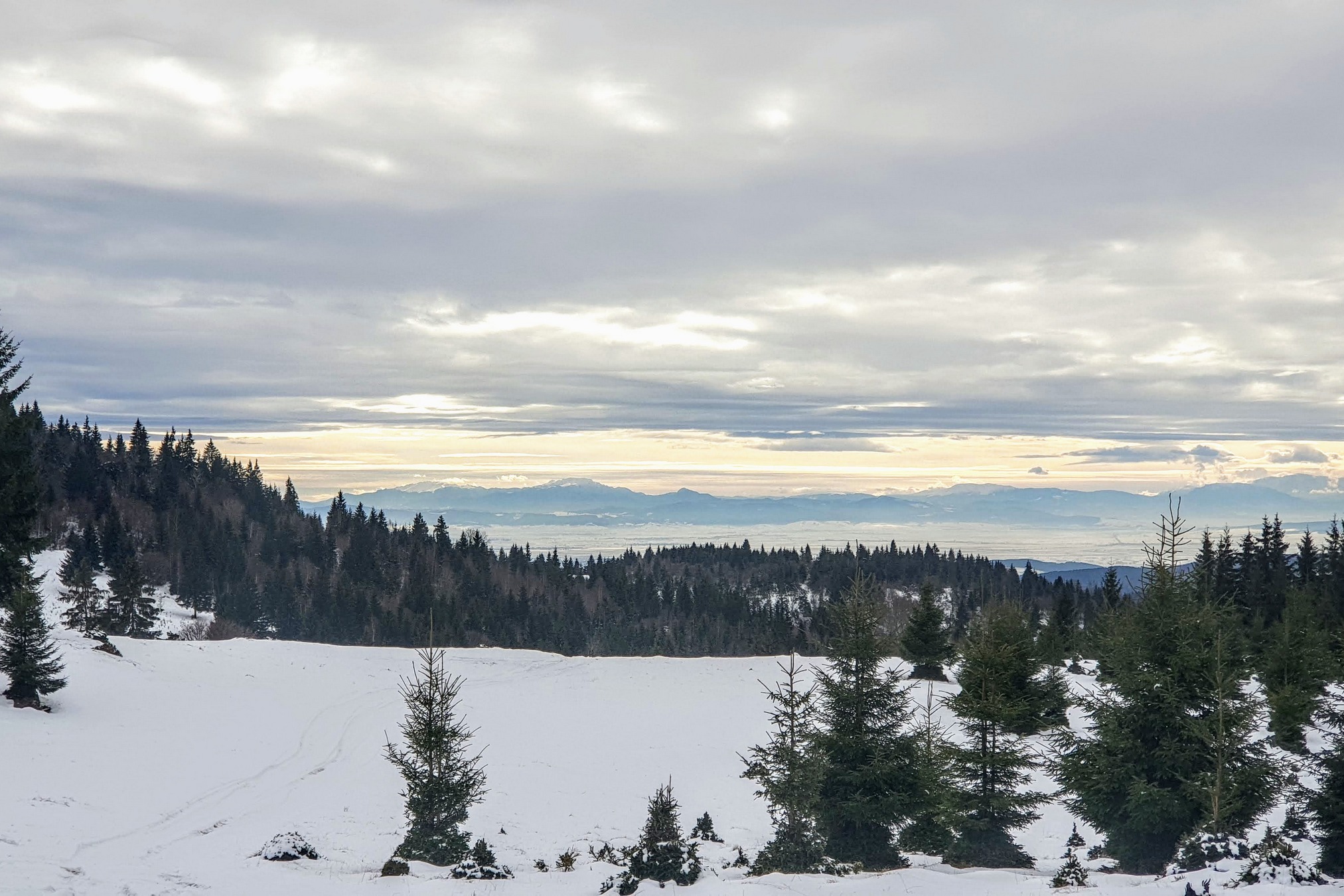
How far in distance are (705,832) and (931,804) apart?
346 inches

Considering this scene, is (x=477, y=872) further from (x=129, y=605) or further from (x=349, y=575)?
(x=349, y=575)

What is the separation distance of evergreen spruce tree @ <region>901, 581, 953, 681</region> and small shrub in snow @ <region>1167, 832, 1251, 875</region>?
32.7 m

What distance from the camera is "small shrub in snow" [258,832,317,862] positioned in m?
18.2

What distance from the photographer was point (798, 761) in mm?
17875

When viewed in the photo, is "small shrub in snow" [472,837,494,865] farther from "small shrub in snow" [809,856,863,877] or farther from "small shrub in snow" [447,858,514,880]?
"small shrub in snow" [809,856,863,877]

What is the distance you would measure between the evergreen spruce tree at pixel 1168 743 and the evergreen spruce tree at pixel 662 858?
9134mm

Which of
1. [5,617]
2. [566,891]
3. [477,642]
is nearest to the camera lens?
[566,891]

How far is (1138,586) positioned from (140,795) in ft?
91.9

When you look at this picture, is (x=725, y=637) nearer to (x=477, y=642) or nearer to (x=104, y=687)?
(x=477, y=642)

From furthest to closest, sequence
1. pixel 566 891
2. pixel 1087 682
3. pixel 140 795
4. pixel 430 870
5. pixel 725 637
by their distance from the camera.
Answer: pixel 725 637 → pixel 1087 682 → pixel 140 795 → pixel 430 870 → pixel 566 891

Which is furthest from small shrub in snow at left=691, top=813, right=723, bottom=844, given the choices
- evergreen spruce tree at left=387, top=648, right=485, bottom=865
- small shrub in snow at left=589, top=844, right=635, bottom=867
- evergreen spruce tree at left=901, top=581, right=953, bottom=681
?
evergreen spruce tree at left=901, top=581, right=953, bottom=681

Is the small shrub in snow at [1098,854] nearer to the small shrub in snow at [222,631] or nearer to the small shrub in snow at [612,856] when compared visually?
the small shrub in snow at [612,856]

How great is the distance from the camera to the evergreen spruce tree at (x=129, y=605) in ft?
226

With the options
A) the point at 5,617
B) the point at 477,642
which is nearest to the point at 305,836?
the point at 5,617
